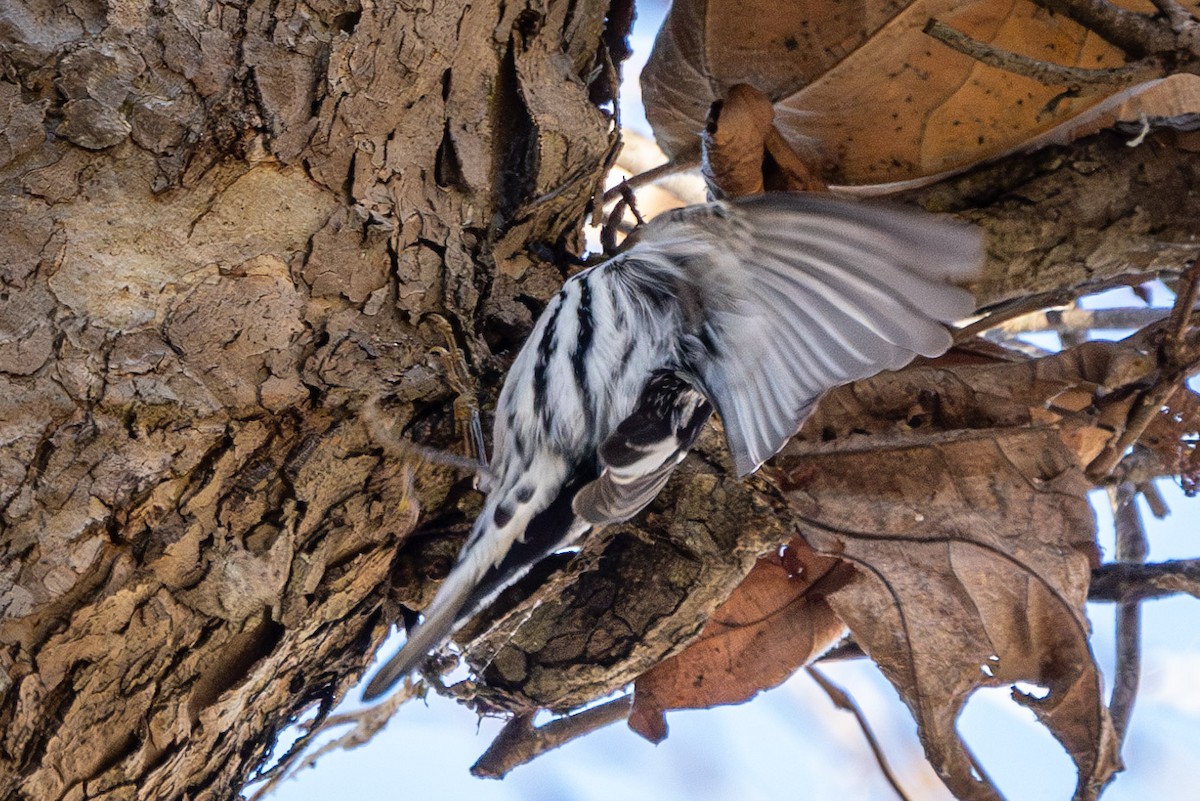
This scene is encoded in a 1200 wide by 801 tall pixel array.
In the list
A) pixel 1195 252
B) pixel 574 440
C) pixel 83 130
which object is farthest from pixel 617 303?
pixel 1195 252

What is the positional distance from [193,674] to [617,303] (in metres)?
0.73

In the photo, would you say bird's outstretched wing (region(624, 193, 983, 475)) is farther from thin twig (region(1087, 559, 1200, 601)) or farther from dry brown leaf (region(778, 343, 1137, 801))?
thin twig (region(1087, 559, 1200, 601))

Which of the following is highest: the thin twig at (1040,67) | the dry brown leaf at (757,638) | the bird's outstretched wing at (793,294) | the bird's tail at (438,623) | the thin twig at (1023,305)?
the thin twig at (1040,67)

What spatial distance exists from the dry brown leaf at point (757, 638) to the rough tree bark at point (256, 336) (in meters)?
0.11

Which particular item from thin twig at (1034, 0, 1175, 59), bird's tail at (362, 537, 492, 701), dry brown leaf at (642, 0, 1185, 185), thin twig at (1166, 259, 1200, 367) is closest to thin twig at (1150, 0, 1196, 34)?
thin twig at (1034, 0, 1175, 59)

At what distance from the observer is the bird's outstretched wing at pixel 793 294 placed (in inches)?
39.5

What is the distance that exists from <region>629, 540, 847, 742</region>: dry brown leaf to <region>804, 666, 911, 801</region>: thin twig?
11.6 inches

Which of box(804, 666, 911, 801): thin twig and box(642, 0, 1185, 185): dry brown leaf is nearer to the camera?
box(642, 0, 1185, 185): dry brown leaf

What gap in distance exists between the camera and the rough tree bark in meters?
1.00

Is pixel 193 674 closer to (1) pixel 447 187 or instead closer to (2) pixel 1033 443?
(1) pixel 447 187

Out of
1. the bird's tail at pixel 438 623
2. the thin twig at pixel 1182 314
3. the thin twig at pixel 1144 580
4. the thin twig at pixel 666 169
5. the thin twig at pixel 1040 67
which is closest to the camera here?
the thin twig at pixel 1040 67

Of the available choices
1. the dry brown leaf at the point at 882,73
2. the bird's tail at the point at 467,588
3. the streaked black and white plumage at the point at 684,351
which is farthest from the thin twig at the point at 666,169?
the bird's tail at the point at 467,588

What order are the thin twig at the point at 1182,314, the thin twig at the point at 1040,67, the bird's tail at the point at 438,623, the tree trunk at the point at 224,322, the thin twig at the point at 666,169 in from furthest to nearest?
1. the thin twig at the point at 666,169
2. the thin twig at the point at 1182,314
3. the bird's tail at the point at 438,623
4. the thin twig at the point at 1040,67
5. the tree trunk at the point at 224,322

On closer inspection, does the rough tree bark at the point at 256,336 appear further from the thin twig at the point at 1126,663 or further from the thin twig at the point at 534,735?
the thin twig at the point at 1126,663
